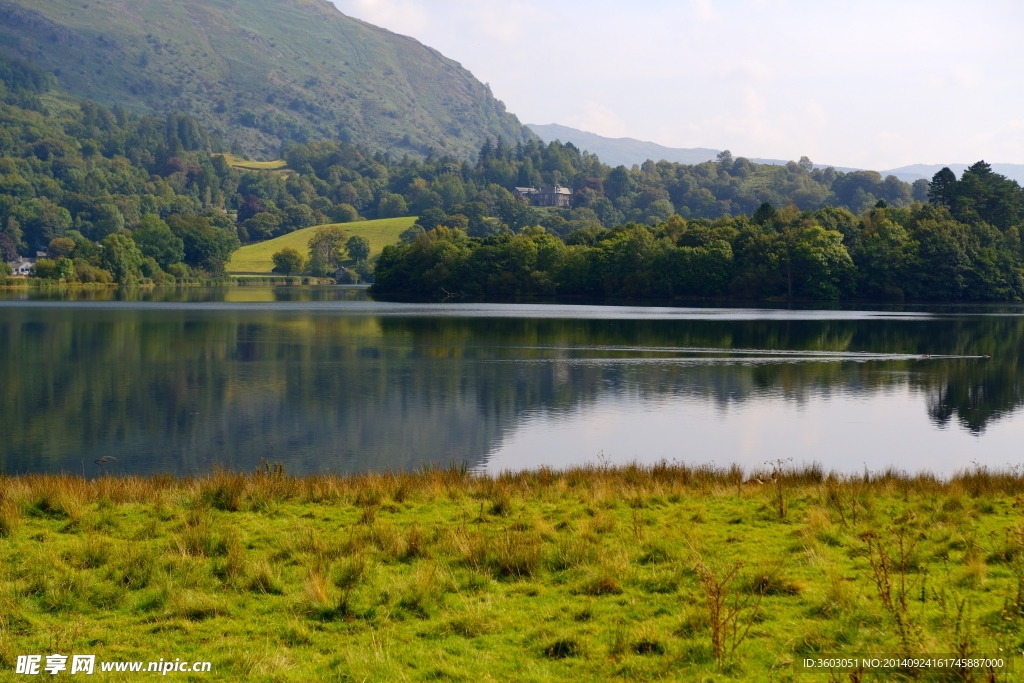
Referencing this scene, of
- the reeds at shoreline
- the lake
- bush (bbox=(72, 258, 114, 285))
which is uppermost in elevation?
bush (bbox=(72, 258, 114, 285))

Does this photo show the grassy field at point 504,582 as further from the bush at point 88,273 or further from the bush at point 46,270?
the bush at point 46,270

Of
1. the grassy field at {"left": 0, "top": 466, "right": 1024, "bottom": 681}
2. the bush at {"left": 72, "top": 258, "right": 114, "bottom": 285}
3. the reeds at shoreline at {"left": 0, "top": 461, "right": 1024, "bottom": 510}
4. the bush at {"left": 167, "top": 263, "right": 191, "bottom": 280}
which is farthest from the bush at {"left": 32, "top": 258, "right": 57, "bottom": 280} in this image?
the grassy field at {"left": 0, "top": 466, "right": 1024, "bottom": 681}

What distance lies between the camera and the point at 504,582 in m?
10.1

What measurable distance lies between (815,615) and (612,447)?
17450 mm

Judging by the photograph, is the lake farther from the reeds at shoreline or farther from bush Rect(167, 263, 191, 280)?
bush Rect(167, 263, 191, 280)

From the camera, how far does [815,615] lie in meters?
8.79

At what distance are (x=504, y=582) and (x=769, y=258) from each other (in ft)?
355

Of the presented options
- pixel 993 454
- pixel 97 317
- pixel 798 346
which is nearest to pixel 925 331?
pixel 798 346

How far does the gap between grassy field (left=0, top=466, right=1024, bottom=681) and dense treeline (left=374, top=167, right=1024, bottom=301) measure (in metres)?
102

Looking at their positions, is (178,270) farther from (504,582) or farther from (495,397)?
(504,582)

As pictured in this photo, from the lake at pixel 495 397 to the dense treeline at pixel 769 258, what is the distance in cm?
4448

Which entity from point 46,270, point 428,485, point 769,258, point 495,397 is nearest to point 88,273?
point 46,270

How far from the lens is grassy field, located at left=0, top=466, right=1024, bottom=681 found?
7.83 metres

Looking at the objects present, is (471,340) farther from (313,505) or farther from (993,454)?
(313,505)
